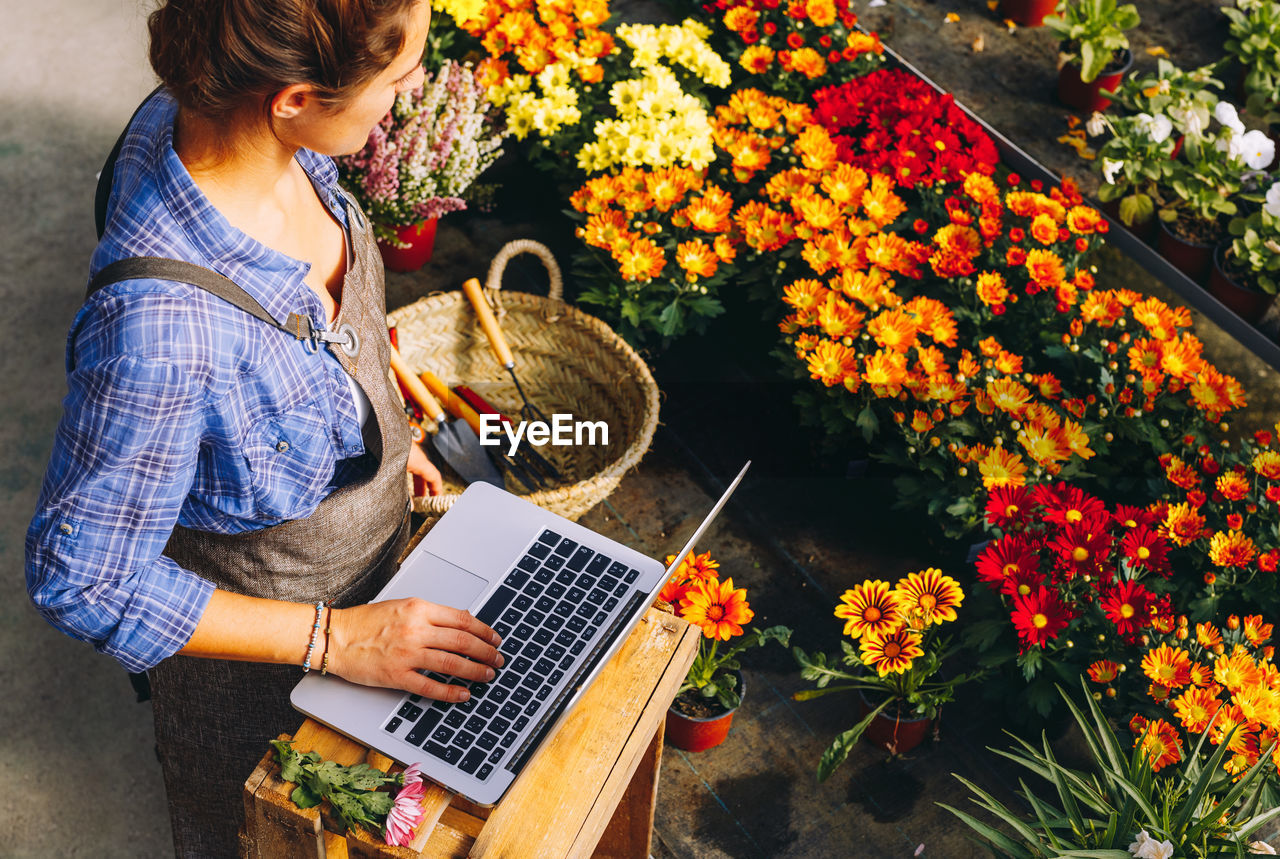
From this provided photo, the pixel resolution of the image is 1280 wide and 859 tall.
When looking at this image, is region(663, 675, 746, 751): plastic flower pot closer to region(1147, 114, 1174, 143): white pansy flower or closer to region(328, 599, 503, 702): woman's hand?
region(328, 599, 503, 702): woman's hand

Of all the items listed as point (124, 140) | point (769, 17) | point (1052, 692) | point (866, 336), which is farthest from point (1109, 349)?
point (124, 140)

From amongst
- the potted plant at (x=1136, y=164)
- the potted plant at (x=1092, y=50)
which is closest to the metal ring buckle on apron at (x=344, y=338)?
the potted plant at (x=1136, y=164)

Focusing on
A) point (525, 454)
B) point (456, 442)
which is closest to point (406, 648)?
point (456, 442)

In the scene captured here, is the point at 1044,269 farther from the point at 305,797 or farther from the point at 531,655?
the point at 305,797

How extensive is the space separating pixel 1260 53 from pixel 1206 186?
28.5 inches

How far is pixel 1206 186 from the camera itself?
2.44 metres

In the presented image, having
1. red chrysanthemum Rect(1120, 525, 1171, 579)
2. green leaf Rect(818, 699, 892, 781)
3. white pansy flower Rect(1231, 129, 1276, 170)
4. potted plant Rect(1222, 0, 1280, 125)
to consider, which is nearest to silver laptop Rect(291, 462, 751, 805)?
green leaf Rect(818, 699, 892, 781)

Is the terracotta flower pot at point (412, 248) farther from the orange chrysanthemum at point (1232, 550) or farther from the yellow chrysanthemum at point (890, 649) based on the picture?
the orange chrysanthemum at point (1232, 550)

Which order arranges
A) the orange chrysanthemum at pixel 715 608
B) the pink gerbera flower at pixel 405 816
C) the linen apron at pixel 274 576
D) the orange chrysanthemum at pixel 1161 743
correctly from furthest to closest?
the orange chrysanthemum at pixel 715 608, the orange chrysanthemum at pixel 1161 743, the linen apron at pixel 274 576, the pink gerbera flower at pixel 405 816

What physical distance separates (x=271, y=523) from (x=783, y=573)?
1182 millimetres

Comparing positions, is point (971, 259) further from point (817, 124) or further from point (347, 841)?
point (347, 841)

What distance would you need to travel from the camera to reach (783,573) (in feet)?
7.32

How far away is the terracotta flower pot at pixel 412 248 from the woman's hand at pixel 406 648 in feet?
4.54

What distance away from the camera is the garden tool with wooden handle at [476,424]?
2.19 m
